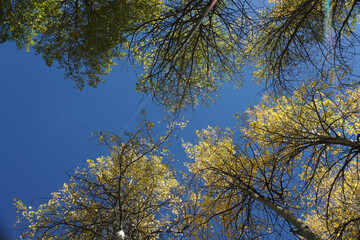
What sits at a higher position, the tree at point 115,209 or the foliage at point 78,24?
Result: the foliage at point 78,24

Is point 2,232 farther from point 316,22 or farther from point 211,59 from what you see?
point 316,22

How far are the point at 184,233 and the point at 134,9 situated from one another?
6.15 m

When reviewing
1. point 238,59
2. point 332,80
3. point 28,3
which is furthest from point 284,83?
point 28,3

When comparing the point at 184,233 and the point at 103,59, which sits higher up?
the point at 103,59

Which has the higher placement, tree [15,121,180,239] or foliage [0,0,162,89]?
foliage [0,0,162,89]

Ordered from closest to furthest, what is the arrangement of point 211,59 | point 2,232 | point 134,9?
point 2,232 → point 211,59 → point 134,9

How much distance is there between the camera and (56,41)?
18.8 ft

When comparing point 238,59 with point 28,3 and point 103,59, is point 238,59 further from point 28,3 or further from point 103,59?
point 28,3

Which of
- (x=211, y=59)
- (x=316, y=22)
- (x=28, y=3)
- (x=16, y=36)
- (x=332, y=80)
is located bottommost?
(x=332, y=80)

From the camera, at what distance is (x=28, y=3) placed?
5.46 meters

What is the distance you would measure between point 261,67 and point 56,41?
640 centimetres

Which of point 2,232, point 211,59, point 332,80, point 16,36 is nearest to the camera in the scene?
point 2,232

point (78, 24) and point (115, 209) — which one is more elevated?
point (78, 24)

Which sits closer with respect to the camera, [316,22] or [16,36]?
[316,22]
